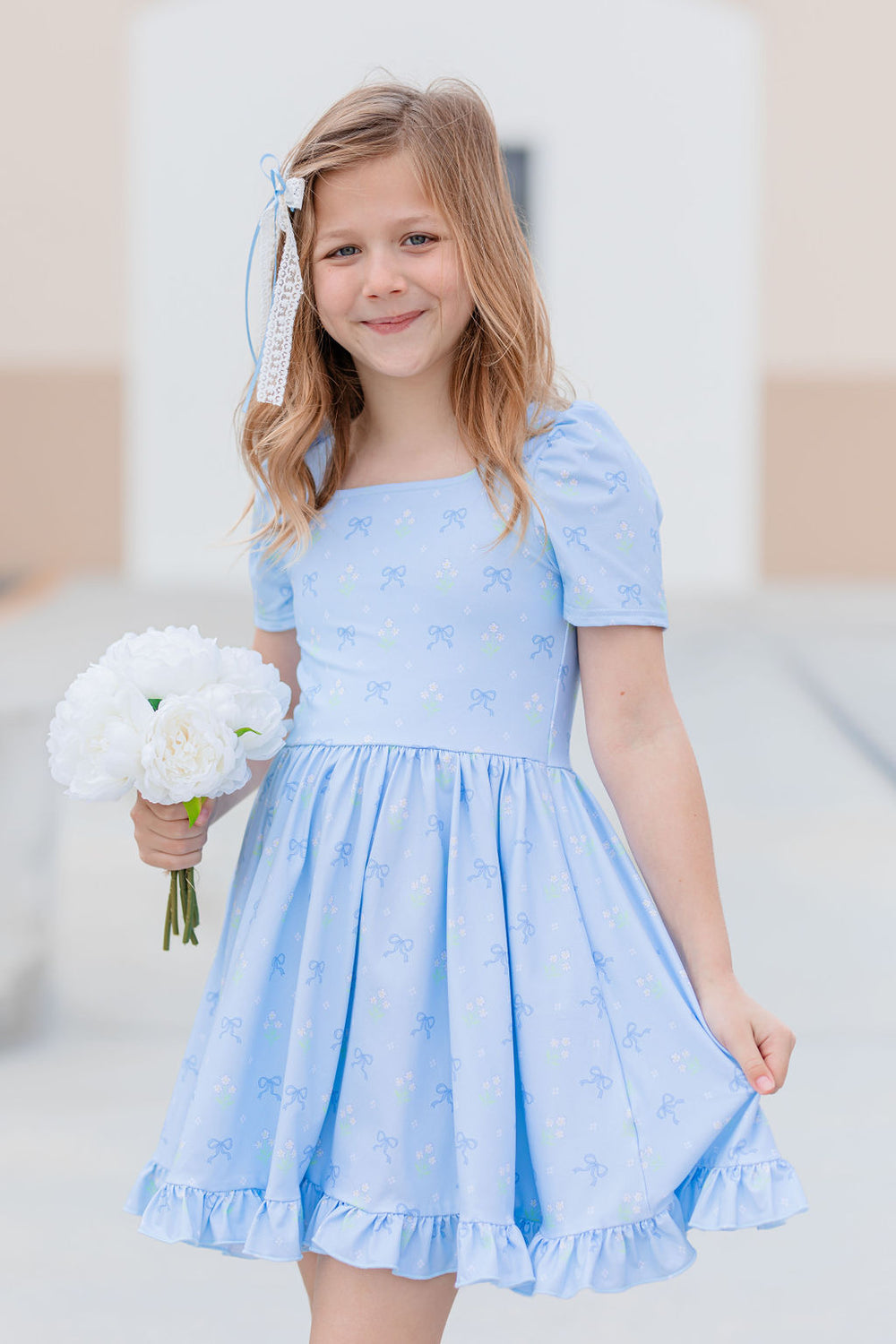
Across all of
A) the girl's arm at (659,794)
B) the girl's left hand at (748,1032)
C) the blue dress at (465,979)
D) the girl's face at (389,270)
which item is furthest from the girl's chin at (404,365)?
the girl's left hand at (748,1032)

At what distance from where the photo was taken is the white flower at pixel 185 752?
1467 mm

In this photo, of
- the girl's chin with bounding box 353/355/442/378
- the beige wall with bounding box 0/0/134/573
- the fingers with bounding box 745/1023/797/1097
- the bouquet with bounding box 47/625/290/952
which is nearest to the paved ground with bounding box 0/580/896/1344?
the fingers with bounding box 745/1023/797/1097

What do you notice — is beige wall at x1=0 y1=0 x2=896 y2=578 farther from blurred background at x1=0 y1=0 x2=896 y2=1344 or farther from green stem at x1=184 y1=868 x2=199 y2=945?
green stem at x1=184 y1=868 x2=199 y2=945

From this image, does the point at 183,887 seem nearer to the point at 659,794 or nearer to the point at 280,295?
the point at 659,794

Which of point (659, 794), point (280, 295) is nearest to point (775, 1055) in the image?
point (659, 794)

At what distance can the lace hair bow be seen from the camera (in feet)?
5.28

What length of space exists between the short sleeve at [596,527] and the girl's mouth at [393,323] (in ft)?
0.63

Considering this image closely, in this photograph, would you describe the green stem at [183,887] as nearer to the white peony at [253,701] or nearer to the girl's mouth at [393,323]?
the white peony at [253,701]

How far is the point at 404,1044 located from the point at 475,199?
859 mm

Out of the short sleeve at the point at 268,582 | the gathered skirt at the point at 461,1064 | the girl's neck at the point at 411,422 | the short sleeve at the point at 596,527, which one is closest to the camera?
the gathered skirt at the point at 461,1064

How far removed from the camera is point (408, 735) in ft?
5.11

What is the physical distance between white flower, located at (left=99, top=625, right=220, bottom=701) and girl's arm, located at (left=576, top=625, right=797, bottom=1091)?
0.39 metres

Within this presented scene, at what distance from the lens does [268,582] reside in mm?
1794

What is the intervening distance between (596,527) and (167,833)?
0.54 m
